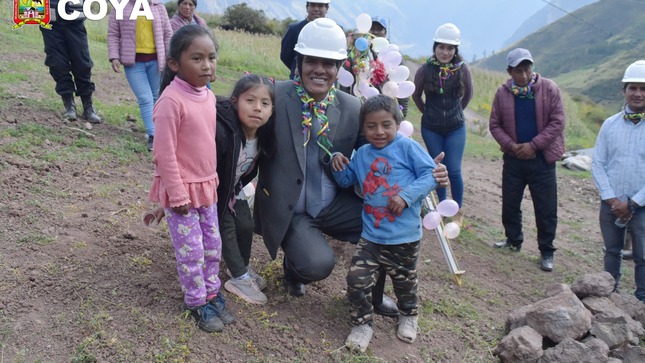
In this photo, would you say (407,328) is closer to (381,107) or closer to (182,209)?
(381,107)

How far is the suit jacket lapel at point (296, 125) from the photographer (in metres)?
2.98

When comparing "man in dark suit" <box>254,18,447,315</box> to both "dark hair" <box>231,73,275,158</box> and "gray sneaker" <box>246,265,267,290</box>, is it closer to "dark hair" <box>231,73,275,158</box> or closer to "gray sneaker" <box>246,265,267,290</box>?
"dark hair" <box>231,73,275,158</box>

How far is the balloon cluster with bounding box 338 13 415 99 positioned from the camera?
11.7 ft

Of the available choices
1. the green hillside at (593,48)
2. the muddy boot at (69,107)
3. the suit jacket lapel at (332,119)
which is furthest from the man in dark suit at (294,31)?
the green hillside at (593,48)

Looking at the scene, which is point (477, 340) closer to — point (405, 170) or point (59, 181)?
point (405, 170)

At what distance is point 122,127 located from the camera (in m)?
5.87

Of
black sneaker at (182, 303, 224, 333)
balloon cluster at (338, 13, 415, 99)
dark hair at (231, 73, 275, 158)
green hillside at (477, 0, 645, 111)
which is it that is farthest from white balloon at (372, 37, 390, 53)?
green hillside at (477, 0, 645, 111)

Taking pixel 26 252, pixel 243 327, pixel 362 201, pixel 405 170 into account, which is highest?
pixel 405 170

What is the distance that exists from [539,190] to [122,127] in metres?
4.48

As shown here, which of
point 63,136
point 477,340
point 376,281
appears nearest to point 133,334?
point 376,281

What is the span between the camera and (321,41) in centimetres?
284

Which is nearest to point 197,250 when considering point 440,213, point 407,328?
point 407,328

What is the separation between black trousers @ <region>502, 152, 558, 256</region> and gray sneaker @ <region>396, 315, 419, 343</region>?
7.32 ft

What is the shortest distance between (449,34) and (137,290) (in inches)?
130
